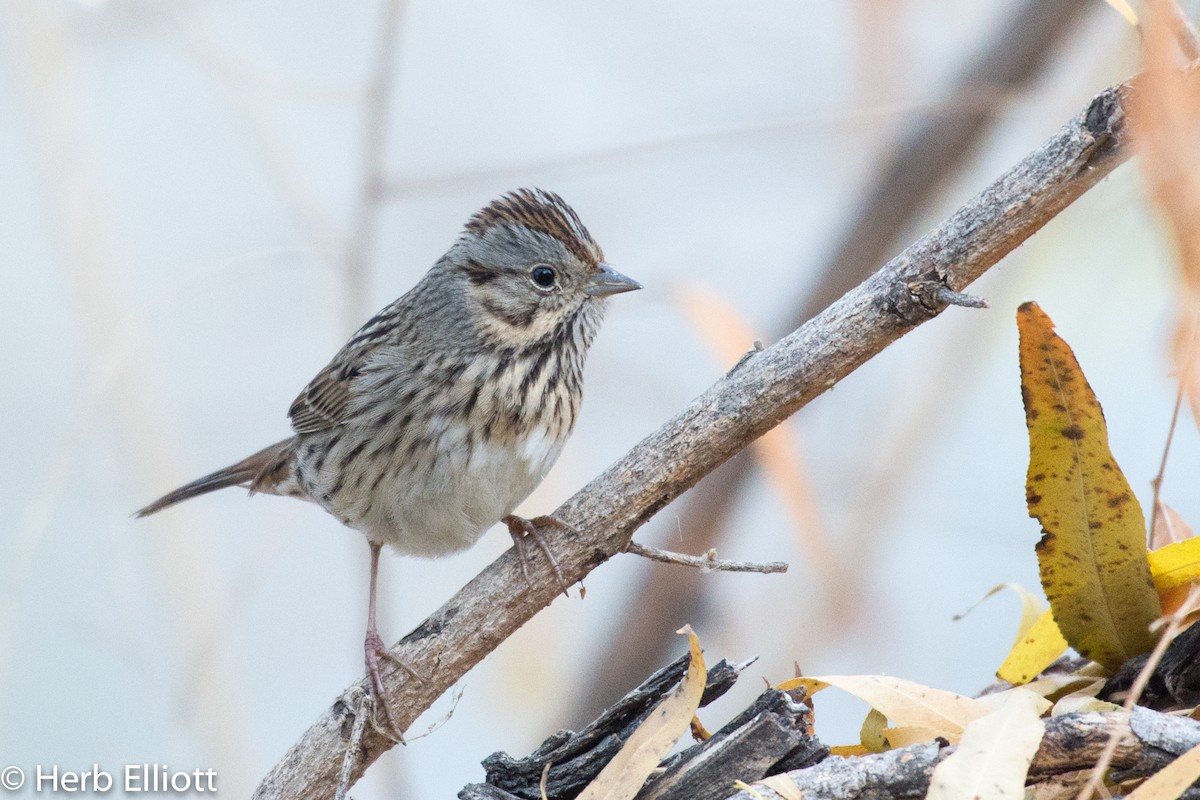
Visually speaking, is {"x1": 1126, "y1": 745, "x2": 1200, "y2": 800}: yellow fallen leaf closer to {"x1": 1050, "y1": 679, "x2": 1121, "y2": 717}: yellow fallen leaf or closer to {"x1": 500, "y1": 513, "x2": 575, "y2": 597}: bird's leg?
{"x1": 1050, "y1": 679, "x2": 1121, "y2": 717}: yellow fallen leaf

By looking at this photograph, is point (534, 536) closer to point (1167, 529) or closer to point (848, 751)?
point (848, 751)

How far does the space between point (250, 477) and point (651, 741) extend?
7.34ft

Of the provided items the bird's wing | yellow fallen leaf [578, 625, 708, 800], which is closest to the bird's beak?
the bird's wing

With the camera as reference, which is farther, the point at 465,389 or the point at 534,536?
the point at 465,389

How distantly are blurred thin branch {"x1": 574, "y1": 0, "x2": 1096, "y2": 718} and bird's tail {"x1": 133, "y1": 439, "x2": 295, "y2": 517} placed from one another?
107 centimetres

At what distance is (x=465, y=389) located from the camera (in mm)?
2803

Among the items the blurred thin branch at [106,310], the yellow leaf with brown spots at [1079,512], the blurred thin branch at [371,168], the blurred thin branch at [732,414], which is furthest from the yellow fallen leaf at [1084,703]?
the blurred thin branch at [106,310]

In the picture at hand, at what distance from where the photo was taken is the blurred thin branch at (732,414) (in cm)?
165

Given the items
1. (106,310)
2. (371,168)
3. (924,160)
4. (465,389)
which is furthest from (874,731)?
(106,310)

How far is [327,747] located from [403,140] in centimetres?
367

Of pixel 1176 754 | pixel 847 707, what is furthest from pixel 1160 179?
pixel 847 707

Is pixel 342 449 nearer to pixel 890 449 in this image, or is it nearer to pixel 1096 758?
pixel 890 449

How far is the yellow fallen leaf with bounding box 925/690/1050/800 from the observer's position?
4.83 feet

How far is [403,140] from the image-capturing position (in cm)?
529
